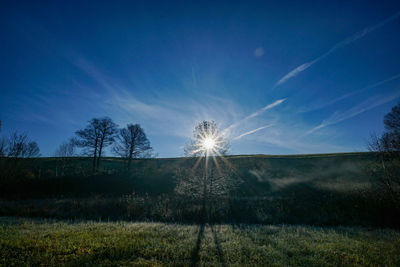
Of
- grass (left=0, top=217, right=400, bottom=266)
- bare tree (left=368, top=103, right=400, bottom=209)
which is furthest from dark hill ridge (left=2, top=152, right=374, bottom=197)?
grass (left=0, top=217, right=400, bottom=266)

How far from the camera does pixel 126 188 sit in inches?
1062

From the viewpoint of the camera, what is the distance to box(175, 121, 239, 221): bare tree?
16.5 m

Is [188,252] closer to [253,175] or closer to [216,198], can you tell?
[216,198]

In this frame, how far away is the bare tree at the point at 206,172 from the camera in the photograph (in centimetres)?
1647

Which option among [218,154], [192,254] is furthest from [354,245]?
[218,154]

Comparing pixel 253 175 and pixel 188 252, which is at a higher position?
pixel 253 175

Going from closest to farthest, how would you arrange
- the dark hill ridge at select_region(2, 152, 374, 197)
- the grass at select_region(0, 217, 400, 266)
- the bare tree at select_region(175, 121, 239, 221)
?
the grass at select_region(0, 217, 400, 266)
the bare tree at select_region(175, 121, 239, 221)
the dark hill ridge at select_region(2, 152, 374, 197)

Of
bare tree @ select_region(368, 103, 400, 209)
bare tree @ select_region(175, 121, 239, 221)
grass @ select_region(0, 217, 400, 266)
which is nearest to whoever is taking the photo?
grass @ select_region(0, 217, 400, 266)

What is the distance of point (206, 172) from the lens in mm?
18703

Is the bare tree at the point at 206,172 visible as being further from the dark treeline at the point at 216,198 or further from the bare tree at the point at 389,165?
the bare tree at the point at 389,165

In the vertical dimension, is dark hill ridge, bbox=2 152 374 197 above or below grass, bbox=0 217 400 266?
above

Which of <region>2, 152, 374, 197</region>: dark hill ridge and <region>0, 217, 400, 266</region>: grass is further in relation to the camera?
<region>2, 152, 374, 197</region>: dark hill ridge

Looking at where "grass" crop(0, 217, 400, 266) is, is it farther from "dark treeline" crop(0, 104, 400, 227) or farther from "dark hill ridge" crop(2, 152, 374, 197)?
"dark hill ridge" crop(2, 152, 374, 197)

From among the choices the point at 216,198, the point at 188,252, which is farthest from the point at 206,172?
the point at 188,252
